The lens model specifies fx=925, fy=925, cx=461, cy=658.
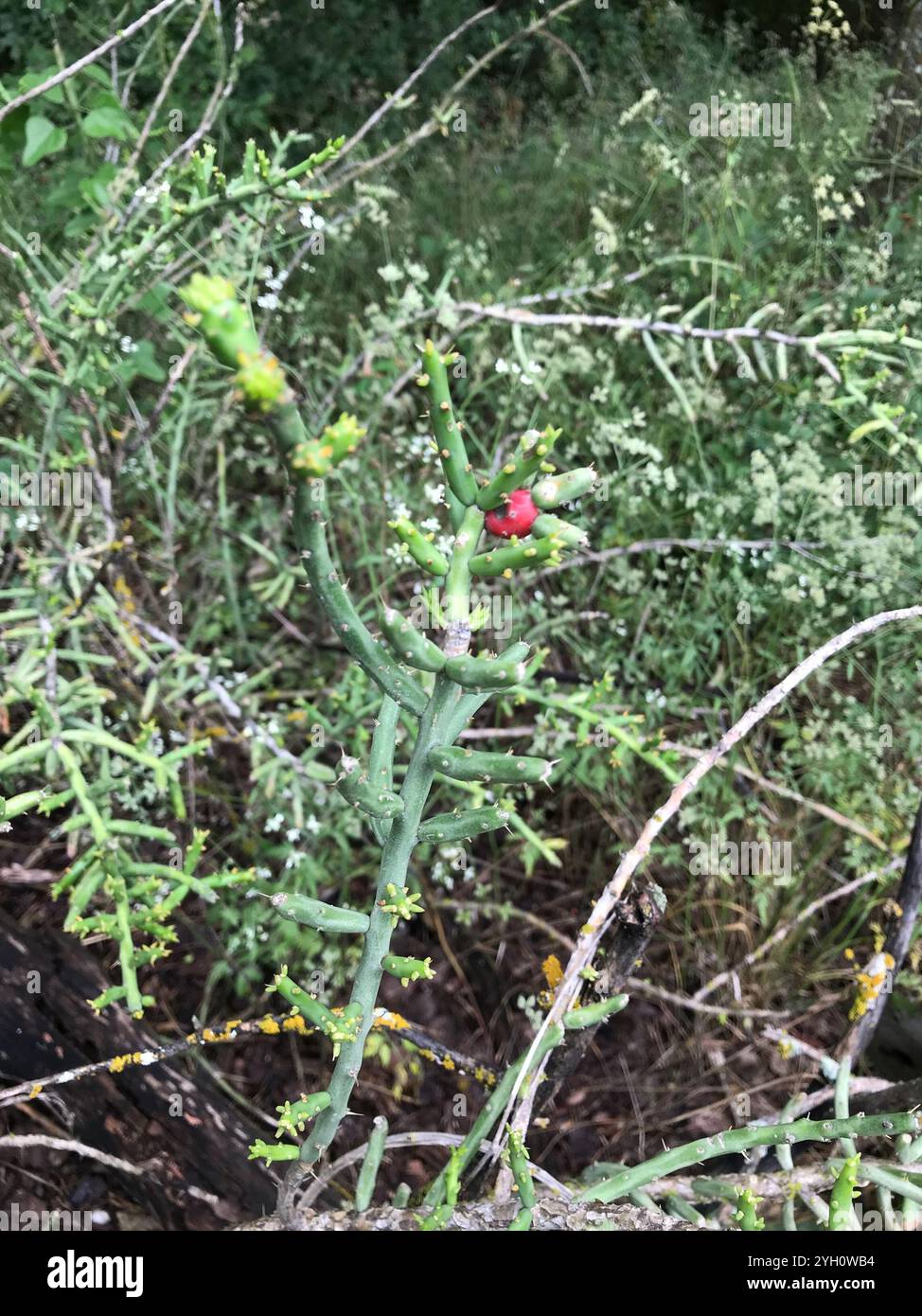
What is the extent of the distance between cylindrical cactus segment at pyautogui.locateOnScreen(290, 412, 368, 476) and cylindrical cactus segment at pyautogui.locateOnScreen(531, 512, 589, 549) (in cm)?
19

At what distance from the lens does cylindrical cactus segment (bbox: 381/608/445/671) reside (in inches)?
28.3

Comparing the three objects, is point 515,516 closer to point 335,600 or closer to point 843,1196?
point 335,600

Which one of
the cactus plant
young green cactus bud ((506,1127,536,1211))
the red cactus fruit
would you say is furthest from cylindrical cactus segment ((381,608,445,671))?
young green cactus bud ((506,1127,536,1211))

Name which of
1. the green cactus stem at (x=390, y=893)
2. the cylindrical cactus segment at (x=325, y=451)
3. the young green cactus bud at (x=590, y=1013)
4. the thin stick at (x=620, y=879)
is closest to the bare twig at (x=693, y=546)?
the thin stick at (x=620, y=879)

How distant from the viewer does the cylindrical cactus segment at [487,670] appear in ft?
2.36

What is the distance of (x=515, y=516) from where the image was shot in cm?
75

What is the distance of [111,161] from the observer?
2.01 m

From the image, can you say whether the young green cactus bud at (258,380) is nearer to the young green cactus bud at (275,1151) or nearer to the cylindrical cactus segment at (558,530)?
the cylindrical cactus segment at (558,530)

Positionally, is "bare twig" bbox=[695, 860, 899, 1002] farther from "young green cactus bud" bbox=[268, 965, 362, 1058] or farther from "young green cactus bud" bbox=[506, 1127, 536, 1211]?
"young green cactus bud" bbox=[268, 965, 362, 1058]

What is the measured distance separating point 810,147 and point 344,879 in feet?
8.24

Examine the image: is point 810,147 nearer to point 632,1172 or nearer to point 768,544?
point 768,544

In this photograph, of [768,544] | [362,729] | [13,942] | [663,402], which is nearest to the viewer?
[13,942]
